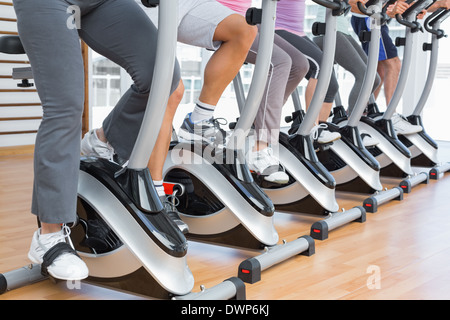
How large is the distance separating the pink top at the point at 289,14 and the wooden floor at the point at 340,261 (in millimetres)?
1013

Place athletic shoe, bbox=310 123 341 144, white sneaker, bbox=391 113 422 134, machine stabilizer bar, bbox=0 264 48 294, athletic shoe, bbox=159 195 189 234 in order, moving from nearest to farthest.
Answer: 1. machine stabilizer bar, bbox=0 264 48 294
2. athletic shoe, bbox=159 195 189 234
3. athletic shoe, bbox=310 123 341 144
4. white sneaker, bbox=391 113 422 134

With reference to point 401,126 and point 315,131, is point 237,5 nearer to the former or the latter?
point 315,131

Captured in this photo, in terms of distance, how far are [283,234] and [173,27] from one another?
4.13ft

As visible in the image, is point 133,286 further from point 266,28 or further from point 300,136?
point 300,136

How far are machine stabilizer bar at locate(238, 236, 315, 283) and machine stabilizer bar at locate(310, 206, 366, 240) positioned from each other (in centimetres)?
23

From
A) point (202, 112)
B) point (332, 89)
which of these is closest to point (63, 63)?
point (202, 112)

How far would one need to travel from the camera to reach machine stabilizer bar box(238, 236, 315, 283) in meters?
1.90

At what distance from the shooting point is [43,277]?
6.06ft

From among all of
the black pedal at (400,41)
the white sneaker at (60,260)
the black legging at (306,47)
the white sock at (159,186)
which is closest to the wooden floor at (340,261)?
the white sneaker at (60,260)

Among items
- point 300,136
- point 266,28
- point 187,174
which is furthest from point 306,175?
point 266,28

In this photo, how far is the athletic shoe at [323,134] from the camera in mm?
2926

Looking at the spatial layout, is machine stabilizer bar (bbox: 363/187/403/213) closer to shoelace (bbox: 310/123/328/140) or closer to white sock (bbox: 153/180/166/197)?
shoelace (bbox: 310/123/328/140)

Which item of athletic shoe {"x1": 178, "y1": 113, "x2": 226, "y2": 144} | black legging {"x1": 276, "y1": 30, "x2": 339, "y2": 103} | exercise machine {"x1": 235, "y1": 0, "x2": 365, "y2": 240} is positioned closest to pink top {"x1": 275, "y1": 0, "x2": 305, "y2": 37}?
black legging {"x1": 276, "y1": 30, "x2": 339, "y2": 103}

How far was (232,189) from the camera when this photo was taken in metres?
2.15
